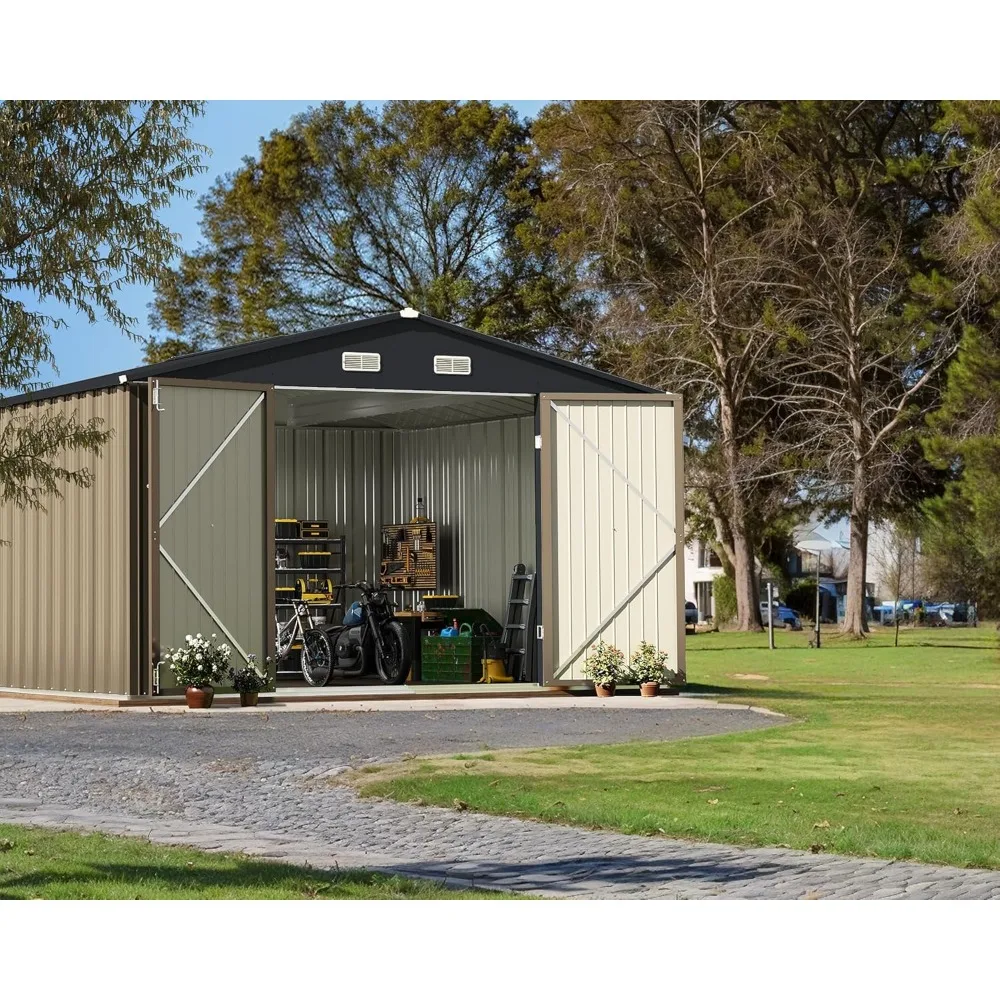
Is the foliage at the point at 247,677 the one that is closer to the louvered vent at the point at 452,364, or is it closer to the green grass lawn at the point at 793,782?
the louvered vent at the point at 452,364

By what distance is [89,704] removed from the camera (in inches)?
651

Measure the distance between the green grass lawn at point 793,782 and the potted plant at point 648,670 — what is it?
846 mm

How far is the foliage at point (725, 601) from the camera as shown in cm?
4350

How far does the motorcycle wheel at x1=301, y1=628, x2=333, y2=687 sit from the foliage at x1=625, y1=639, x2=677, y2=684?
11.6 ft

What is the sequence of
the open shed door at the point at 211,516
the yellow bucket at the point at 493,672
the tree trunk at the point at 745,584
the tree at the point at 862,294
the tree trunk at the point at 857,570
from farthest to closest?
the tree trunk at the point at 745,584
the tree trunk at the point at 857,570
the tree at the point at 862,294
the yellow bucket at the point at 493,672
the open shed door at the point at 211,516

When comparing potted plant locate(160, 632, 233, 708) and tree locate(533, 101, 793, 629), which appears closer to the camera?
potted plant locate(160, 632, 233, 708)

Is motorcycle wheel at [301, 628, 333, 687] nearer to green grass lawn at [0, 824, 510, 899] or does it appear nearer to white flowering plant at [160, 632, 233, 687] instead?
white flowering plant at [160, 632, 233, 687]

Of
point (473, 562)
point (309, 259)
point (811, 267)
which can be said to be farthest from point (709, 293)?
point (473, 562)

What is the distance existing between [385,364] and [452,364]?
2.49ft

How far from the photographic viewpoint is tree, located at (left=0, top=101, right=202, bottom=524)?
23.5 feet

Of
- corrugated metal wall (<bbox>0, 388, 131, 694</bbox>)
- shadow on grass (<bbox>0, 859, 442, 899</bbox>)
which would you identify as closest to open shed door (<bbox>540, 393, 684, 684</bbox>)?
corrugated metal wall (<bbox>0, 388, 131, 694</bbox>)

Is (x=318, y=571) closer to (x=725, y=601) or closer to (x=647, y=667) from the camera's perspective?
(x=647, y=667)

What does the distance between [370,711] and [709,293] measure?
70.4 feet

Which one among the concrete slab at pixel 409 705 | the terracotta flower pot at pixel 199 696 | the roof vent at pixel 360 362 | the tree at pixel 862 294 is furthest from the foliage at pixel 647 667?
the tree at pixel 862 294
